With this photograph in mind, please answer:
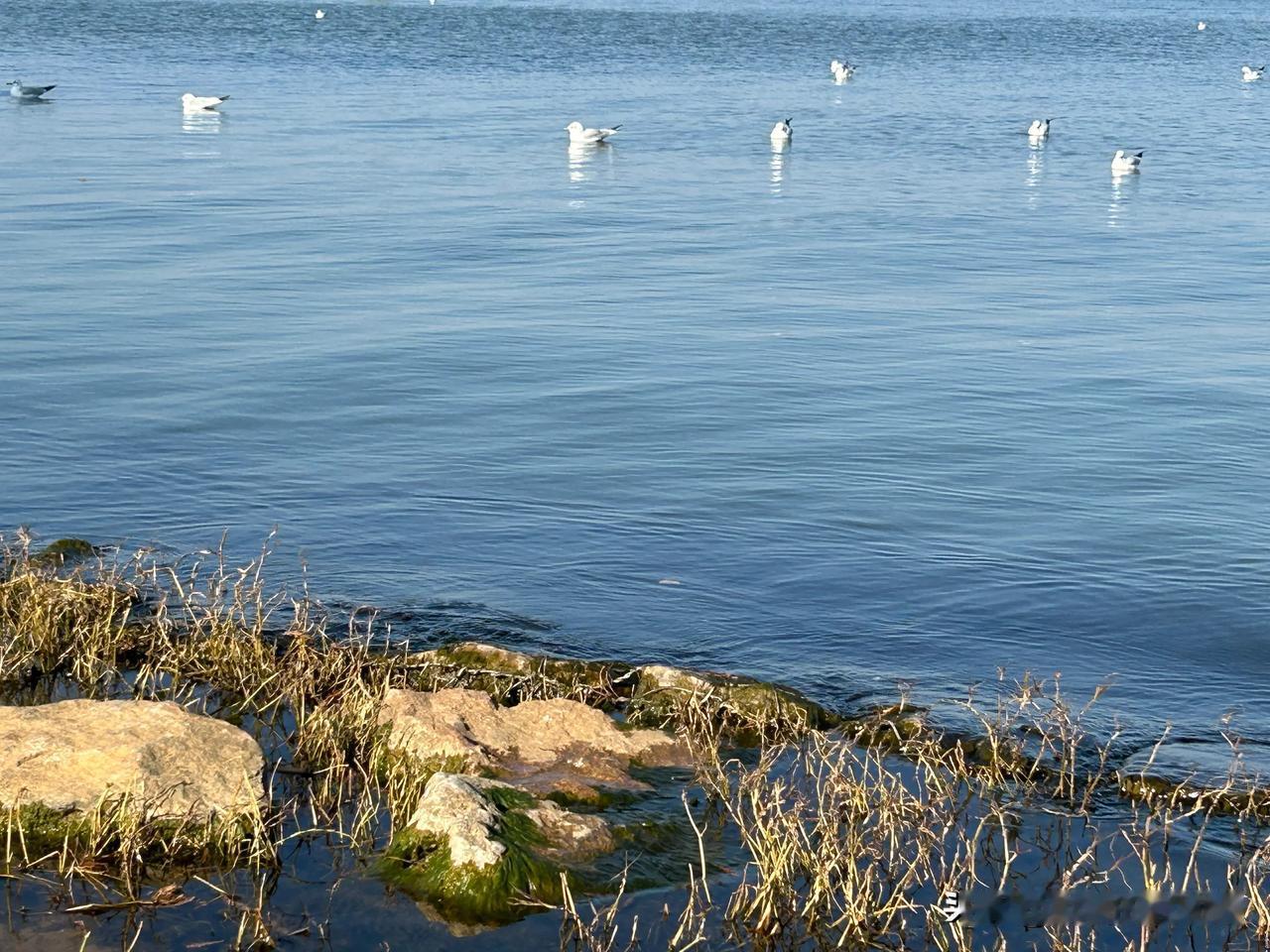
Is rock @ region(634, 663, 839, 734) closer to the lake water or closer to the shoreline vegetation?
the shoreline vegetation

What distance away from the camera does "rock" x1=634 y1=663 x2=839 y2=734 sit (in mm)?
8297

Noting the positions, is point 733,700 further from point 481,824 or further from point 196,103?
point 196,103

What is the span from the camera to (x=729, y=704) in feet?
27.4

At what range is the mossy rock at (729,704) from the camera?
8266 mm

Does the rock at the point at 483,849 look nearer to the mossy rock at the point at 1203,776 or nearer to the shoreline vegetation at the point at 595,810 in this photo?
the shoreline vegetation at the point at 595,810

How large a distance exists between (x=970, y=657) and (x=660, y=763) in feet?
8.89

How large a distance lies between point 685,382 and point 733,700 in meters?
8.28

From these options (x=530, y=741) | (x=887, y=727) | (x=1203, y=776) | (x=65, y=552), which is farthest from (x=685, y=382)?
(x=1203, y=776)

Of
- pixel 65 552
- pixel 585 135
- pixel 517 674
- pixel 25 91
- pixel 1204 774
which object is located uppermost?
pixel 25 91

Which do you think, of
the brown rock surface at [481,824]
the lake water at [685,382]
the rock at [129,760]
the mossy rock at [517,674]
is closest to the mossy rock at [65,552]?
the lake water at [685,382]

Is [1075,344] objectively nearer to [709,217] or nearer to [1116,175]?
[709,217]

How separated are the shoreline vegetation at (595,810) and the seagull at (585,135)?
1032 inches

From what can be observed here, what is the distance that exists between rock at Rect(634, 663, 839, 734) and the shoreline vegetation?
18mm

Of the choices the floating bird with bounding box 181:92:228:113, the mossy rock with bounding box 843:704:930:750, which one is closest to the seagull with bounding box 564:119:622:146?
the floating bird with bounding box 181:92:228:113
